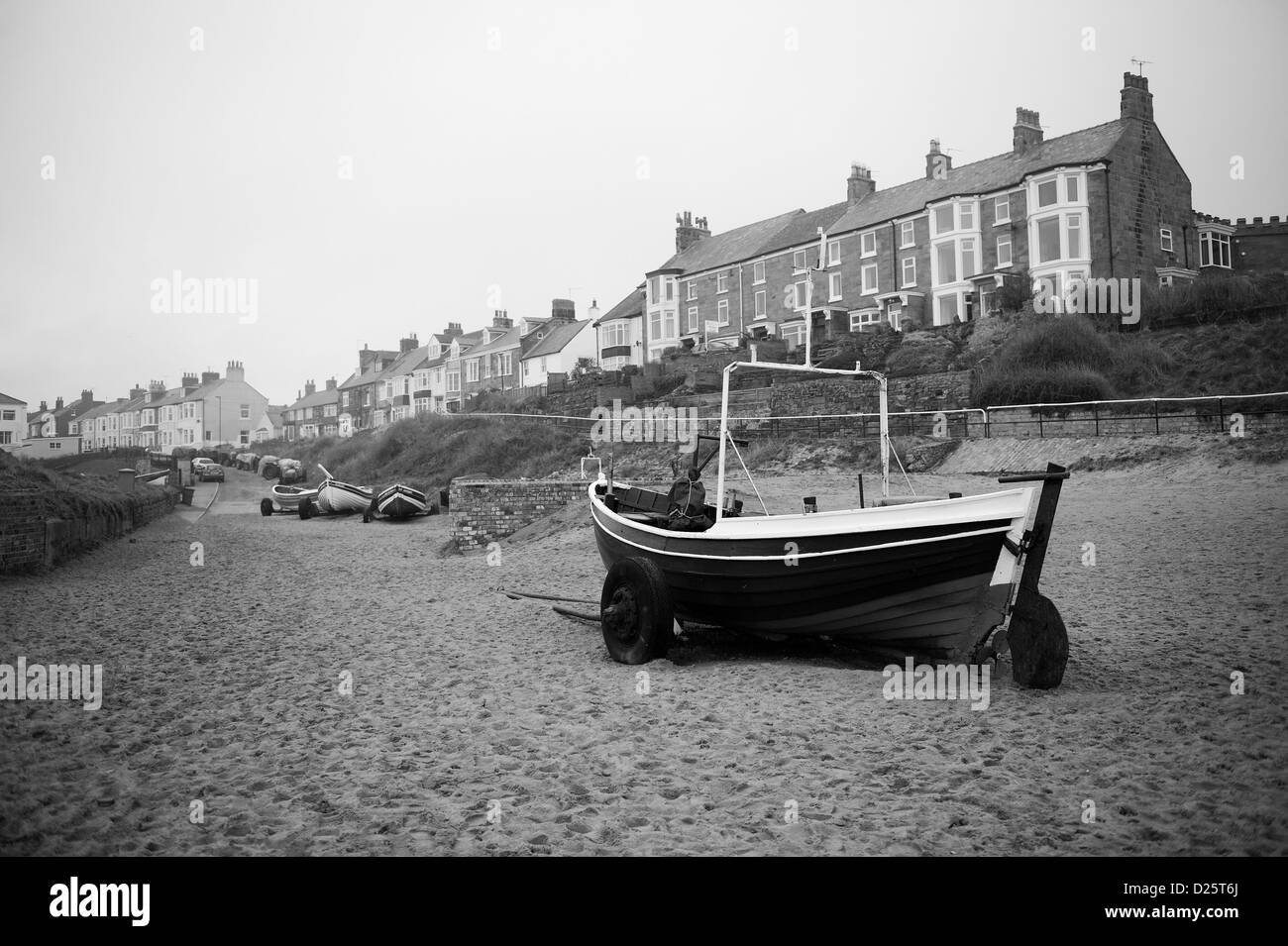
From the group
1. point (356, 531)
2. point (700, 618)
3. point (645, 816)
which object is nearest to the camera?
point (645, 816)

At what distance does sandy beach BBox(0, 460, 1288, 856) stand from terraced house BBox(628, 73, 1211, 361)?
23.0 meters

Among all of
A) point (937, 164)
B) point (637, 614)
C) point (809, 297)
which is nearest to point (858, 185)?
point (937, 164)

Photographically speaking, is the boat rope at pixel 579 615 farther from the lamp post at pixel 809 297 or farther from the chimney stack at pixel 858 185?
→ the chimney stack at pixel 858 185

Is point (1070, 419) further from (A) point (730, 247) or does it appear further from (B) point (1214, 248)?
(A) point (730, 247)

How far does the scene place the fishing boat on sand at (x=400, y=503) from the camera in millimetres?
28375

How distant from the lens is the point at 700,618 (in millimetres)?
9422

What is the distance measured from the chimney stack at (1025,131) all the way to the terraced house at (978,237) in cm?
6

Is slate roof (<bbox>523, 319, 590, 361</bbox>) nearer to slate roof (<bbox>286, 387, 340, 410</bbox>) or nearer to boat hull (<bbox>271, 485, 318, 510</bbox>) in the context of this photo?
boat hull (<bbox>271, 485, 318, 510</bbox>)

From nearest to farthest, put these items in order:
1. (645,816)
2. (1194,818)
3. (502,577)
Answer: (1194,818)
(645,816)
(502,577)

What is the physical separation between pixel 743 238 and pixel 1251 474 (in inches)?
1586

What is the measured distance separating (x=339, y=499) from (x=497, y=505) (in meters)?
13.2

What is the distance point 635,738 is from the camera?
6621 millimetres
